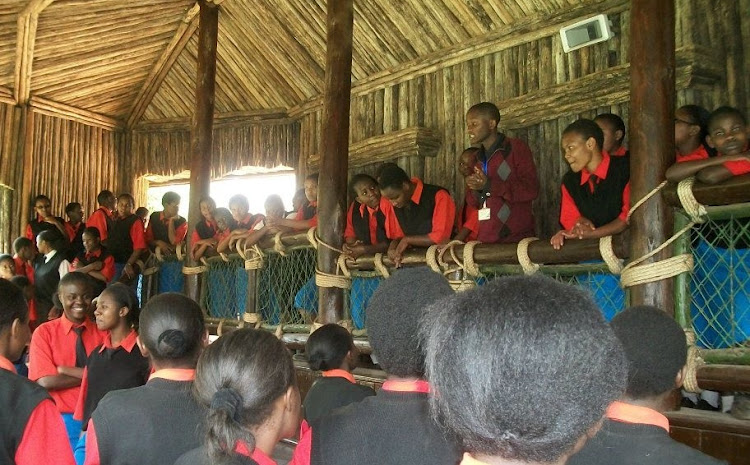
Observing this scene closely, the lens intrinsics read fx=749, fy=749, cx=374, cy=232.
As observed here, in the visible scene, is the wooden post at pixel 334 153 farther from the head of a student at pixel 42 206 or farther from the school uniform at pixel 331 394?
the head of a student at pixel 42 206

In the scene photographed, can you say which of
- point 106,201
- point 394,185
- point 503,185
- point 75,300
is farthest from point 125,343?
point 106,201

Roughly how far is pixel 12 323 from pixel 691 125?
4.02 metres

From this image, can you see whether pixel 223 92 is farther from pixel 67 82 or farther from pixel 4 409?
pixel 4 409

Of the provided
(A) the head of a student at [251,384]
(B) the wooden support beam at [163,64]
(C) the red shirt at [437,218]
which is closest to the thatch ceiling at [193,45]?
(B) the wooden support beam at [163,64]

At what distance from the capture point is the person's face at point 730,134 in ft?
13.8

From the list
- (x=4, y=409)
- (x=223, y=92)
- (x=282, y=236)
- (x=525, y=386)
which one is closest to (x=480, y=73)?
(x=282, y=236)

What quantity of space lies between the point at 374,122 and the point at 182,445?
699cm

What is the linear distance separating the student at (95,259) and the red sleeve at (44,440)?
6.36 meters

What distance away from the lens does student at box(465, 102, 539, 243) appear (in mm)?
5430

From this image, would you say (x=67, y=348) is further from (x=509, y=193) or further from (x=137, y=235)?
(x=137, y=235)

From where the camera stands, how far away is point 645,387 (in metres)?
2.20

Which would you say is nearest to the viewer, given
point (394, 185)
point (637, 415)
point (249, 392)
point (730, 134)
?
point (249, 392)

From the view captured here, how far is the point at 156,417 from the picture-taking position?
8.06ft

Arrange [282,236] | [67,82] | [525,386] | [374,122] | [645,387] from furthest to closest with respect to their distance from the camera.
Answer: [67,82] < [374,122] < [282,236] < [645,387] < [525,386]
